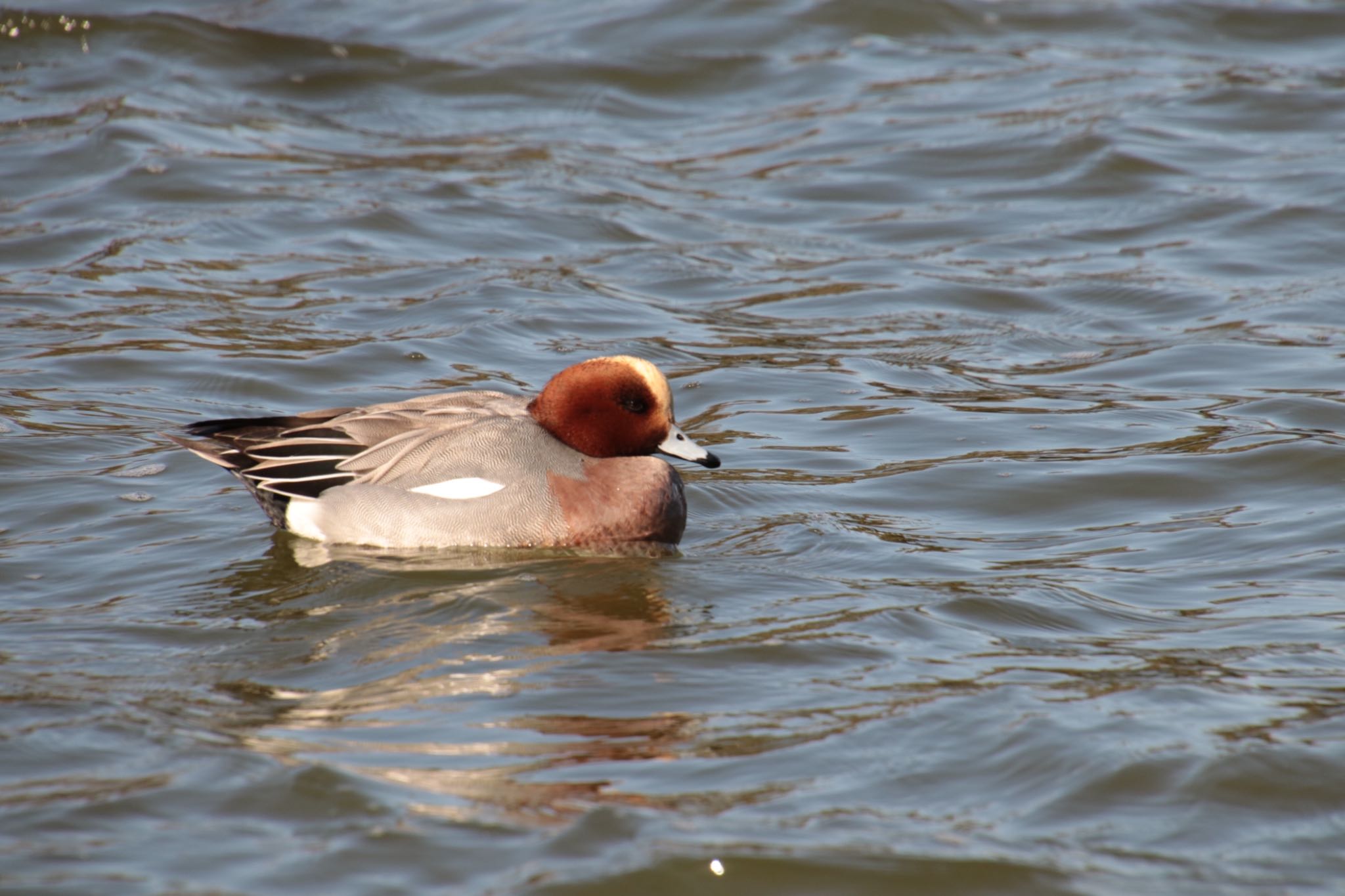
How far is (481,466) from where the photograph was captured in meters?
6.26

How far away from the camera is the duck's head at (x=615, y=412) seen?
6.39 metres

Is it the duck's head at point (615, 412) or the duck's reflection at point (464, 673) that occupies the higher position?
the duck's head at point (615, 412)

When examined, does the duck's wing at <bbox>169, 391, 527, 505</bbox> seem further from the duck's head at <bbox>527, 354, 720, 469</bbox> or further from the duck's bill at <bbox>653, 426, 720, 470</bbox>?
the duck's bill at <bbox>653, 426, 720, 470</bbox>

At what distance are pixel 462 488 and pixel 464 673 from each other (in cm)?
129

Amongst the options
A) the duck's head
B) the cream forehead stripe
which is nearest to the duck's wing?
the duck's head

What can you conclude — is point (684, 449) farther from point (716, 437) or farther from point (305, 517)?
point (305, 517)

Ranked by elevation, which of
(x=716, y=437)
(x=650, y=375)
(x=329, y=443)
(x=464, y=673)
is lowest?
(x=716, y=437)

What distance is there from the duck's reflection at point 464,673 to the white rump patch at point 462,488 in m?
0.24

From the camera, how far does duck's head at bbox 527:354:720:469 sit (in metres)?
6.39

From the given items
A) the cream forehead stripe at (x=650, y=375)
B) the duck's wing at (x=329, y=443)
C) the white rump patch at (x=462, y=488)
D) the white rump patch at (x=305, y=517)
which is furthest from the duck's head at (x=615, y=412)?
the white rump patch at (x=305, y=517)

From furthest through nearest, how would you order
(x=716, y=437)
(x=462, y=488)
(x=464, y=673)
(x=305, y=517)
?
(x=716, y=437) < (x=305, y=517) < (x=462, y=488) < (x=464, y=673)

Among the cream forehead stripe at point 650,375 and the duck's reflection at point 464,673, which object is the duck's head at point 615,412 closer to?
the cream forehead stripe at point 650,375

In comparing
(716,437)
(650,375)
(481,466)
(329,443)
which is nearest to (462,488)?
(481,466)

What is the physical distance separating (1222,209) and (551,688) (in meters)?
7.44
